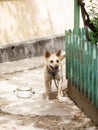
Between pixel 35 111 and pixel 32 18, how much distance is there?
18.7 feet

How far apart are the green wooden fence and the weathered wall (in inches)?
162

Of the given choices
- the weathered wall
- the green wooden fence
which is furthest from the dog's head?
the weathered wall

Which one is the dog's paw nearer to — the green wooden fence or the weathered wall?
the green wooden fence

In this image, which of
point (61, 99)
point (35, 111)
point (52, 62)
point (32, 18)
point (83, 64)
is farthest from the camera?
point (32, 18)

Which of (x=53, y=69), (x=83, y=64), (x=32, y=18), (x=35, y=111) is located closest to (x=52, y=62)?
(x=53, y=69)

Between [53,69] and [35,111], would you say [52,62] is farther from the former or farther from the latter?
[35,111]

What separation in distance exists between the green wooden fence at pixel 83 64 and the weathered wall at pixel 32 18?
4.11 m

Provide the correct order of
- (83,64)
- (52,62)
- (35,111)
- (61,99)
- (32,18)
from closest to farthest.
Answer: (83,64) < (35,111) < (52,62) < (61,99) < (32,18)

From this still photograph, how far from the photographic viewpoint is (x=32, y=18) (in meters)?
→ 13.5

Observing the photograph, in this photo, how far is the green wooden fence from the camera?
24.3ft

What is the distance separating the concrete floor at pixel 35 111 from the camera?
7617 millimetres

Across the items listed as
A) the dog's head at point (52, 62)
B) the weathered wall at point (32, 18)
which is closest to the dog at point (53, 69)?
the dog's head at point (52, 62)

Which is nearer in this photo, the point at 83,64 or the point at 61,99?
the point at 83,64

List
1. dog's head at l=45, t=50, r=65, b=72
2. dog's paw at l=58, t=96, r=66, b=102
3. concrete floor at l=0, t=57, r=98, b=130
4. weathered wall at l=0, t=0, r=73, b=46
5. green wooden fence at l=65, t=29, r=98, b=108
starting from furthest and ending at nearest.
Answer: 1. weathered wall at l=0, t=0, r=73, b=46
2. dog's paw at l=58, t=96, r=66, b=102
3. dog's head at l=45, t=50, r=65, b=72
4. concrete floor at l=0, t=57, r=98, b=130
5. green wooden fence at l=65, t=29, r=98, b=108
